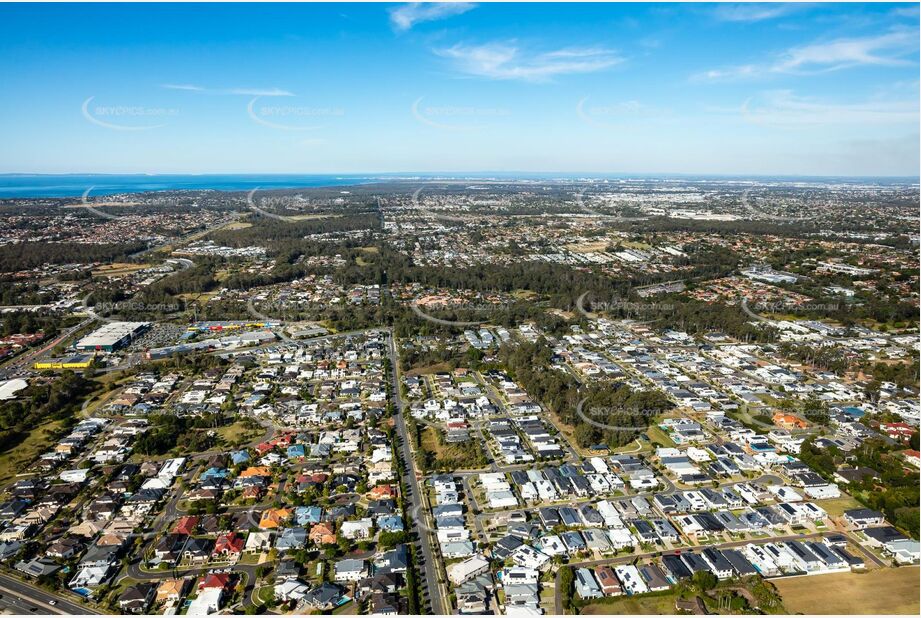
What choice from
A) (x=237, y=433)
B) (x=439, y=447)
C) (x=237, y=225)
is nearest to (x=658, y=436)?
(x=439, y=447)

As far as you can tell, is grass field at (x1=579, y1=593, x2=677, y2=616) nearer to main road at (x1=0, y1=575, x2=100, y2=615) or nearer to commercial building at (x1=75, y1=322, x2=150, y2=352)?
main road at (x1=0, y1=575, x2=100, y2=615)

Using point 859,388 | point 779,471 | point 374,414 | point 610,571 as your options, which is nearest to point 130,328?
point 374,414

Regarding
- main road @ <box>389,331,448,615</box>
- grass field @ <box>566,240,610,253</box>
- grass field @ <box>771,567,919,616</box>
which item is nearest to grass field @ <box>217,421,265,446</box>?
main road @ <box>389,331,448,615</box>

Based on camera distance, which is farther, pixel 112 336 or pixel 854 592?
pixel 112 336

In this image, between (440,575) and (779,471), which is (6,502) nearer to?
(440,575)

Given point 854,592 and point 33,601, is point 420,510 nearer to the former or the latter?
point 33,601

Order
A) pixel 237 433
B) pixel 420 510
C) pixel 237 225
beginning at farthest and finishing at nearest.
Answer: pixel 237 225 < pixel 237 433 < pixel 420 510
